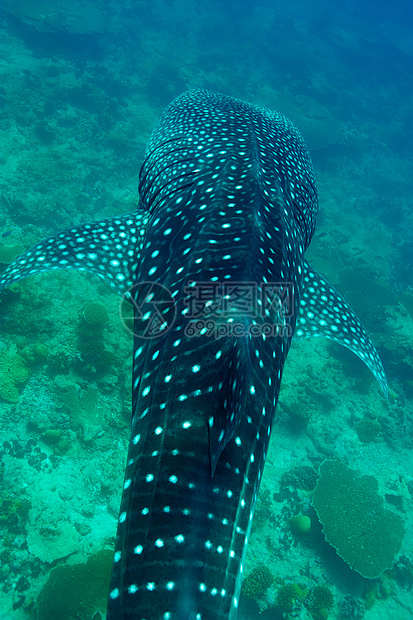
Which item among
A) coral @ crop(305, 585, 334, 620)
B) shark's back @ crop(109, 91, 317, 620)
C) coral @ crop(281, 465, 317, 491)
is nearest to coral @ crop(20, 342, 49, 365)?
shark's back @ crop(109, 91, 317, 620)

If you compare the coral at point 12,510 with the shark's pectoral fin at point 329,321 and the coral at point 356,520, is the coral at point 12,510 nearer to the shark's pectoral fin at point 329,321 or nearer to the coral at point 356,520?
the shark's pectoral fin at point 329,321

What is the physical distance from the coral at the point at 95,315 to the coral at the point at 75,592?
464cm

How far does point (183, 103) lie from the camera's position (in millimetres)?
6633

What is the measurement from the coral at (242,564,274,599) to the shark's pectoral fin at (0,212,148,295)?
611cm

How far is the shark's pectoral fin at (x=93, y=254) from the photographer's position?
417cm

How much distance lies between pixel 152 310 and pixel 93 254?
1556 millimetres

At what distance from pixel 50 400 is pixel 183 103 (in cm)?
650

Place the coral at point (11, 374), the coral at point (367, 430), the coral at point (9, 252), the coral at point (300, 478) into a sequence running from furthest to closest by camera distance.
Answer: the coral at point (367, 430) → the coral at point (9, 252) → the coral at point (300, 478) → the coral at point (11, 374)

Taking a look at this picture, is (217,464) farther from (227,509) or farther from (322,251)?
(322,251)

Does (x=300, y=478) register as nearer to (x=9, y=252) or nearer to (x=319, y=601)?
(x=319, y=601)

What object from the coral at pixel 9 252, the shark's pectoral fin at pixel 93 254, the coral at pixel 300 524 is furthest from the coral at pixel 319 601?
the coral at pixel 9 252

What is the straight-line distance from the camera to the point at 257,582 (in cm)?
665

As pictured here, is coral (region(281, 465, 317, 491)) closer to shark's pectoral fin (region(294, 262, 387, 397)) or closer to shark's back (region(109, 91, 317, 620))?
shark's pectoral fin (region(294, 262, 387, 397))

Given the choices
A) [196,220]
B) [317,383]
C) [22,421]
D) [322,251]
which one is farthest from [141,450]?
[322,251]
